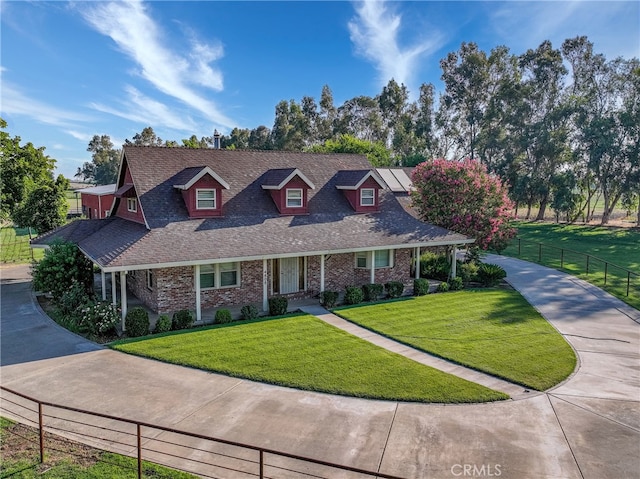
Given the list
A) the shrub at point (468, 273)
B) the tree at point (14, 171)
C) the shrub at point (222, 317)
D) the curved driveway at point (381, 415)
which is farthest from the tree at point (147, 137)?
the curved driveway at point (381, 415)

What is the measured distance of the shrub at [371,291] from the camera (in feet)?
61.3

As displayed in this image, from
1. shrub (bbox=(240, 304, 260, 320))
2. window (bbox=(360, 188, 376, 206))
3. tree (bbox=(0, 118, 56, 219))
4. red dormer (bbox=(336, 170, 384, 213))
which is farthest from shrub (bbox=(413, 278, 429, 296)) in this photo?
tree (bbox=(0, 118, 56, 219))

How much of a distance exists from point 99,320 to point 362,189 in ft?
43.1

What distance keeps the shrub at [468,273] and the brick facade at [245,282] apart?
2.53 meters

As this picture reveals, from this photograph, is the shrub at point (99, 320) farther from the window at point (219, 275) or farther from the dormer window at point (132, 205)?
the dormer window at point (132, 205)

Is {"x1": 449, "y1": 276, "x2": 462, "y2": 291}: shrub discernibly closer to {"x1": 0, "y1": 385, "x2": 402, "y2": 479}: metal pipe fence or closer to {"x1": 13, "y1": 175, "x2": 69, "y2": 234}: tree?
{"x1": 0, "y1": 385, "x2": 402, "y2": 479}: metal pipe fence

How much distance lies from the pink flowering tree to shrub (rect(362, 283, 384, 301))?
6.59m

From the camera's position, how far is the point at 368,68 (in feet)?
127

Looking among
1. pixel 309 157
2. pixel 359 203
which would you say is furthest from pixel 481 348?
pixel 309 157

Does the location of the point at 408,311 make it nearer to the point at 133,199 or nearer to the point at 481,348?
the point at 481,348

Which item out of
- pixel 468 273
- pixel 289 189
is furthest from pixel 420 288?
pixel 289 189

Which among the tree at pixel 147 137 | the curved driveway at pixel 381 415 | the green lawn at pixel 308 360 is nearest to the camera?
the curved driveway at pixel 381 415

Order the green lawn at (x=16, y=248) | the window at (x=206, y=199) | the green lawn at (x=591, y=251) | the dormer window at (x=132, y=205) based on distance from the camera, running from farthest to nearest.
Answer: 1. the green lawn at (x=16, y=248)
2. the green lawn at (x=591, y=251)
3. the dormer window at (x=132, y=205)
4. the window at (x=206, y=199)

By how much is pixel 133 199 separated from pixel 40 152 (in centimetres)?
2168
